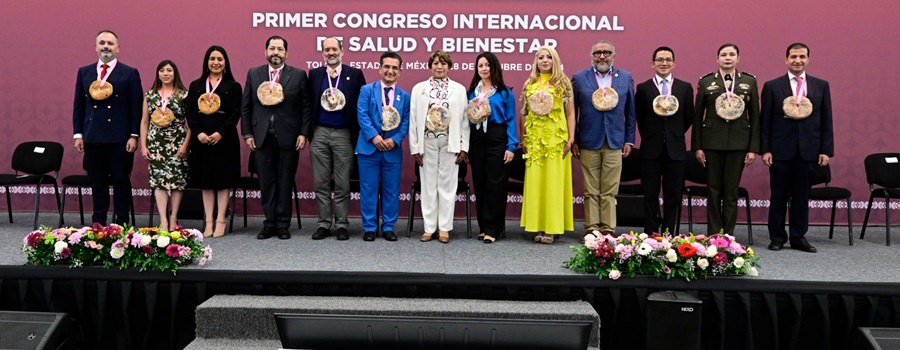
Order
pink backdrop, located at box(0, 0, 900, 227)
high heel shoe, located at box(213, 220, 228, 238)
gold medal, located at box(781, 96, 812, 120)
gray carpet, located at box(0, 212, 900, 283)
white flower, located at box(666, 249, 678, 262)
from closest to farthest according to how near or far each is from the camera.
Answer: white flower, located at box(666, 249, 678, 262) → gray carpet, located at box(0, 212, 900, 283) → gold medal, located at box(781, 96, 812, 120) → high heel shoe, located at box(213, 220, 228, 238) → pink backdrop, located at box(0, 0, 900, 227)

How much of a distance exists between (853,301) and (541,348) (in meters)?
1.96

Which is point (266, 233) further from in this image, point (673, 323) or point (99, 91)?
point (673, 323)

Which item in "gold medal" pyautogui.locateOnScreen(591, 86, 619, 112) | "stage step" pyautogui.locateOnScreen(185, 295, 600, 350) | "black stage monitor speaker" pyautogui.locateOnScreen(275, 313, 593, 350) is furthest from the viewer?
"gold medal" pyautogui.locateOnScreen(591, 86, 619, 112)

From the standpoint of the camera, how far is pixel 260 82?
4492 millimetres

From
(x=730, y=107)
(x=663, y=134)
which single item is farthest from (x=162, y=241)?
(x=730, y=107)

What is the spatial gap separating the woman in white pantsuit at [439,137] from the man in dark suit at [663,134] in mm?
1196

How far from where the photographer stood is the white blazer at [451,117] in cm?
445

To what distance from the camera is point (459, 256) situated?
395 centimetres

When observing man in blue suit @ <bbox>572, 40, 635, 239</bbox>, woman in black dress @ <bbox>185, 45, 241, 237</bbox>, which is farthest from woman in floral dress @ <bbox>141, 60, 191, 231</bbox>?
man in blue suit @ <bbox>572, 40, 635, 239</bbox>

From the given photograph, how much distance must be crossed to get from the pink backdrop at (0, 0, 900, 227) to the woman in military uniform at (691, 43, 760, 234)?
132 centimetres

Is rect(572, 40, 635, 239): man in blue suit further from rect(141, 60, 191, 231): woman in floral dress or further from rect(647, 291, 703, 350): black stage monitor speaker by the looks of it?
rect(141, 60, 191, 231): woman in floral dress

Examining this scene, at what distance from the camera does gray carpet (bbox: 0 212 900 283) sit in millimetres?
3529

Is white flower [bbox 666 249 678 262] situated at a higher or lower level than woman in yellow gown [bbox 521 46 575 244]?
lower

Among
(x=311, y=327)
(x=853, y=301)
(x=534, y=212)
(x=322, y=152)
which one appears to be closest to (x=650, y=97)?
(x=534, y=212)
